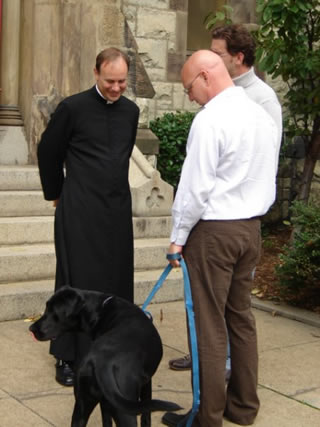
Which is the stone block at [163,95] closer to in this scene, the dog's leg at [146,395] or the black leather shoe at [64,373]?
the black leather shoe at [64,373]

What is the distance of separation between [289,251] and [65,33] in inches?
126

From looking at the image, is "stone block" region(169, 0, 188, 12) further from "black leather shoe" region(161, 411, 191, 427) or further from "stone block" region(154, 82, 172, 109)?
"black leather shoe" region(161, 411, 191, 427)

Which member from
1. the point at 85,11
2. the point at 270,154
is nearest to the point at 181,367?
the point at 270,154

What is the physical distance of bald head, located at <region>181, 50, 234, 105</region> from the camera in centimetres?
418

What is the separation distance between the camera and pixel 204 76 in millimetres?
4188

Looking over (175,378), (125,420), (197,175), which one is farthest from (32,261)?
(125,420)

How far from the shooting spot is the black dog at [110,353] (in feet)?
12.4

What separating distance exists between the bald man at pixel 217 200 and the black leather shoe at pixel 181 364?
113 centimetres

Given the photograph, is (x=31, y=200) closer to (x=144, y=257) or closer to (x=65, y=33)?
(x=144, y=257)

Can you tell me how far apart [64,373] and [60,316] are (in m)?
1.24

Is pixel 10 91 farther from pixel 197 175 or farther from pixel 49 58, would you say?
pixel 197 175

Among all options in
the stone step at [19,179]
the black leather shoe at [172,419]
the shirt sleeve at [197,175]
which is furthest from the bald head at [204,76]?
the stone step at [19,179]

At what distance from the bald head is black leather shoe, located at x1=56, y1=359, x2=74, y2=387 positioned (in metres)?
1.92

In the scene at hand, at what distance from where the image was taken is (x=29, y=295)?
657 cm
